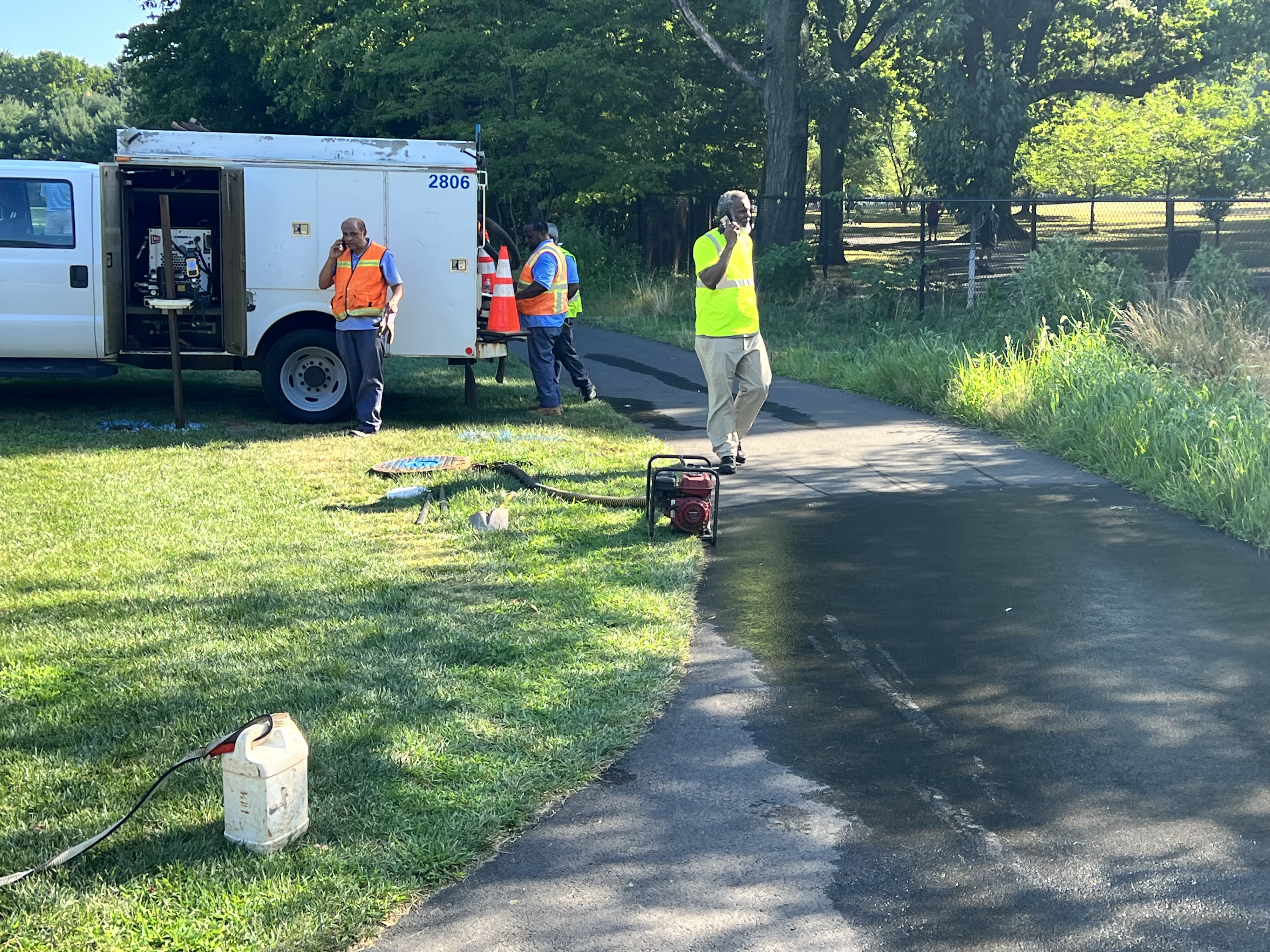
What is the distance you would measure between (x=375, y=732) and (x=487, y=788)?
2.07 ft

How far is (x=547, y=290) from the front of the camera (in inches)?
522


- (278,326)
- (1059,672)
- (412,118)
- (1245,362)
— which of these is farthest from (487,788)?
(412,118)

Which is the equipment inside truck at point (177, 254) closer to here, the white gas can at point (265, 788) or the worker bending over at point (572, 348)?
the worker bending over at point (572, 348)

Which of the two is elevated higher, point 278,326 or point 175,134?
point 175,134

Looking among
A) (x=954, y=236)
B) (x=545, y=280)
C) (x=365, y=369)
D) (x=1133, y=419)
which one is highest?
Result: (x=954, y=236)

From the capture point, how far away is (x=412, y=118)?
3331 centimetres

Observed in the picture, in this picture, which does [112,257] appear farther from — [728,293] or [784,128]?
[784,128]

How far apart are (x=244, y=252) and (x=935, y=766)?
9.06m

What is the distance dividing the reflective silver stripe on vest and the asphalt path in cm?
182

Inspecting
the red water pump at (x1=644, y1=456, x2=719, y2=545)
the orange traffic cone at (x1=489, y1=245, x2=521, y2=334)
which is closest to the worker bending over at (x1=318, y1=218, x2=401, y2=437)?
the orange traffic cone at (x1=489, y1=245, x2=521, y2=334)

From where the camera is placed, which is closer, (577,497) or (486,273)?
(577,497)

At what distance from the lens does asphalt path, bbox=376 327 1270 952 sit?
12.8 feet

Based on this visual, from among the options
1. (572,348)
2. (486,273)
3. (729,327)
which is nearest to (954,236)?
(572,348)

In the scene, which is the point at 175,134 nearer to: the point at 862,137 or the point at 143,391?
the point at 143,391
